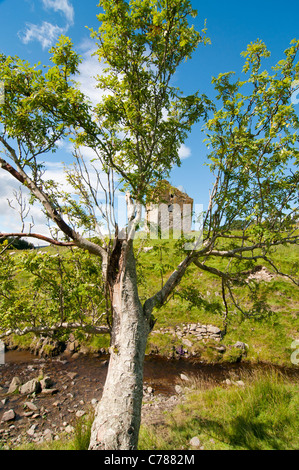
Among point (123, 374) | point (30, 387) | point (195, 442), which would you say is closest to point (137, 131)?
point (123, 374)

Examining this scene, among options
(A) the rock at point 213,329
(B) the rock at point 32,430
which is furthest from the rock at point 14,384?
(A) the rock at point 213,329

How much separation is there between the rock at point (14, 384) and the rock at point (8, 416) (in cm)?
189

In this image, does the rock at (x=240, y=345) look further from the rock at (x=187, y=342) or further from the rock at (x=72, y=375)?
the rock at (x=72, y=375)

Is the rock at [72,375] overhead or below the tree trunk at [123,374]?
below

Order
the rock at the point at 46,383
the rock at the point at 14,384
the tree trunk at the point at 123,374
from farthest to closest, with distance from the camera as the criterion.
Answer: the rock at the point at 46,383
the rock at the point at 14,384
the tree trunk at the point at 123,374

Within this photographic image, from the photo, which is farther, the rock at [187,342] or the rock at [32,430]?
the rock at [187,342]

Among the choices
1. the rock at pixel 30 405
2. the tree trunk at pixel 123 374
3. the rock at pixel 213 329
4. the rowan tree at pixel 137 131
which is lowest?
the rock at pixel 30 405

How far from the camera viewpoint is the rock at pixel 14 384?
11.3 meters

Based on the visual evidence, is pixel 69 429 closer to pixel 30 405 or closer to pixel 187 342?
pixel 30 405

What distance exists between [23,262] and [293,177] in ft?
22.6

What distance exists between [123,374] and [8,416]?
26.3 feet

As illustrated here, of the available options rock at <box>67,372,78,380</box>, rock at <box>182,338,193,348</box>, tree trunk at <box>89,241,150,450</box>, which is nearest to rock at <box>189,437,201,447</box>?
tree trunk at <box>89,241,150,450</box>
